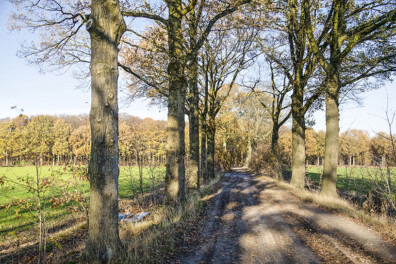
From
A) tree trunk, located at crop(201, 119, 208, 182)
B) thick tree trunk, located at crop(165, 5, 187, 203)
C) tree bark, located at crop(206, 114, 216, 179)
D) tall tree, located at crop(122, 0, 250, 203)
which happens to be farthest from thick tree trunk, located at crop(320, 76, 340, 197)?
tree bark, located at crop(206, 114, 216, 179)

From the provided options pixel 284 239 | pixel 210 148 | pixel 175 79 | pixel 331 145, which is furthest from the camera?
pixel 210 148

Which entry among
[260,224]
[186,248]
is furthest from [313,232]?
[186,248]

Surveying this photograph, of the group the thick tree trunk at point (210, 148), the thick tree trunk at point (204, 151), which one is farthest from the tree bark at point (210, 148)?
the thick tree trunk at point (204, 151)

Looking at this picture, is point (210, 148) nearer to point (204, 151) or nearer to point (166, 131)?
point (204, 151)

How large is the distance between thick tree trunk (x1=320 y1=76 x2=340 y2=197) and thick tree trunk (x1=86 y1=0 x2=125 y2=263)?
31.2ft

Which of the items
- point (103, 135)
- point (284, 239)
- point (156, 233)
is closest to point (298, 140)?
point (284, 239)

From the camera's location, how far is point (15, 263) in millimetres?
5195

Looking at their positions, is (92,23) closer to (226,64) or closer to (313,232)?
A: (313,232)

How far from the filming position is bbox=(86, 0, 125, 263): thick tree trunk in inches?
155

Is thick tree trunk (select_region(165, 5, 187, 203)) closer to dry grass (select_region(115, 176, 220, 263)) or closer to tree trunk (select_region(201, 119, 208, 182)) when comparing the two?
dry grass (select_region(115, 176, 220, 263))

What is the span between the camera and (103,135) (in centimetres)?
403

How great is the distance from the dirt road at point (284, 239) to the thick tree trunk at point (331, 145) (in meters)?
2.37

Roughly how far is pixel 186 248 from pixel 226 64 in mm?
17906

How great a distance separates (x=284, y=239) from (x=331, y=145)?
6600mm
